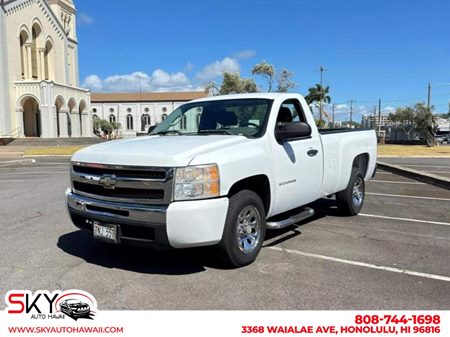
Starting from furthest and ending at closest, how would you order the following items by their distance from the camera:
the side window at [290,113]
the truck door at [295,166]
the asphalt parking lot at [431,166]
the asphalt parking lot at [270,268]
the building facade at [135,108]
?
the building facade at [135,108]
the asphalt parking lot at [431,166]
the side window at [290,113]
the truck door at [295,166]
the asphalt parking lot at [270,268]

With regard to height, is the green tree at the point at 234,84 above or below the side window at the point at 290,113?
above

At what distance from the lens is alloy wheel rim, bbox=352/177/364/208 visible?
7160mm

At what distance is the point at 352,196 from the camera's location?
7000 mm

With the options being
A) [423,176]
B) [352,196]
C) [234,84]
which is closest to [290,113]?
[352,196]

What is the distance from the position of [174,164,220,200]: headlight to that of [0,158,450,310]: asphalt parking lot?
2.93 feet

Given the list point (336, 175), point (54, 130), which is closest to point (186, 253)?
point (336, 175)

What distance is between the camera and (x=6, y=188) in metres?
11.1

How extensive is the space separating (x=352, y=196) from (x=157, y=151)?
13.7 feet

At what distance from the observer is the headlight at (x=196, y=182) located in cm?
385

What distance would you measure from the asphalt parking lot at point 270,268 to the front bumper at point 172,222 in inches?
18.5

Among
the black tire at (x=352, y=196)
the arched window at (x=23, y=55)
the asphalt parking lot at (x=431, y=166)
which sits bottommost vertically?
the asphalt parking lot at (x=431, y=166)

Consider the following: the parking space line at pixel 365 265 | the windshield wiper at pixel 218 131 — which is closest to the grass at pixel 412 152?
the parking space line at pixel 365 265

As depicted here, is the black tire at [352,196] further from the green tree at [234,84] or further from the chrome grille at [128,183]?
the green tree at [234,84]

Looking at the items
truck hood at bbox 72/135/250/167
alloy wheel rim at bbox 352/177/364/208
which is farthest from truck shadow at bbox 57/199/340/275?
alloy wheel rim at bbox 352/177/364/208
